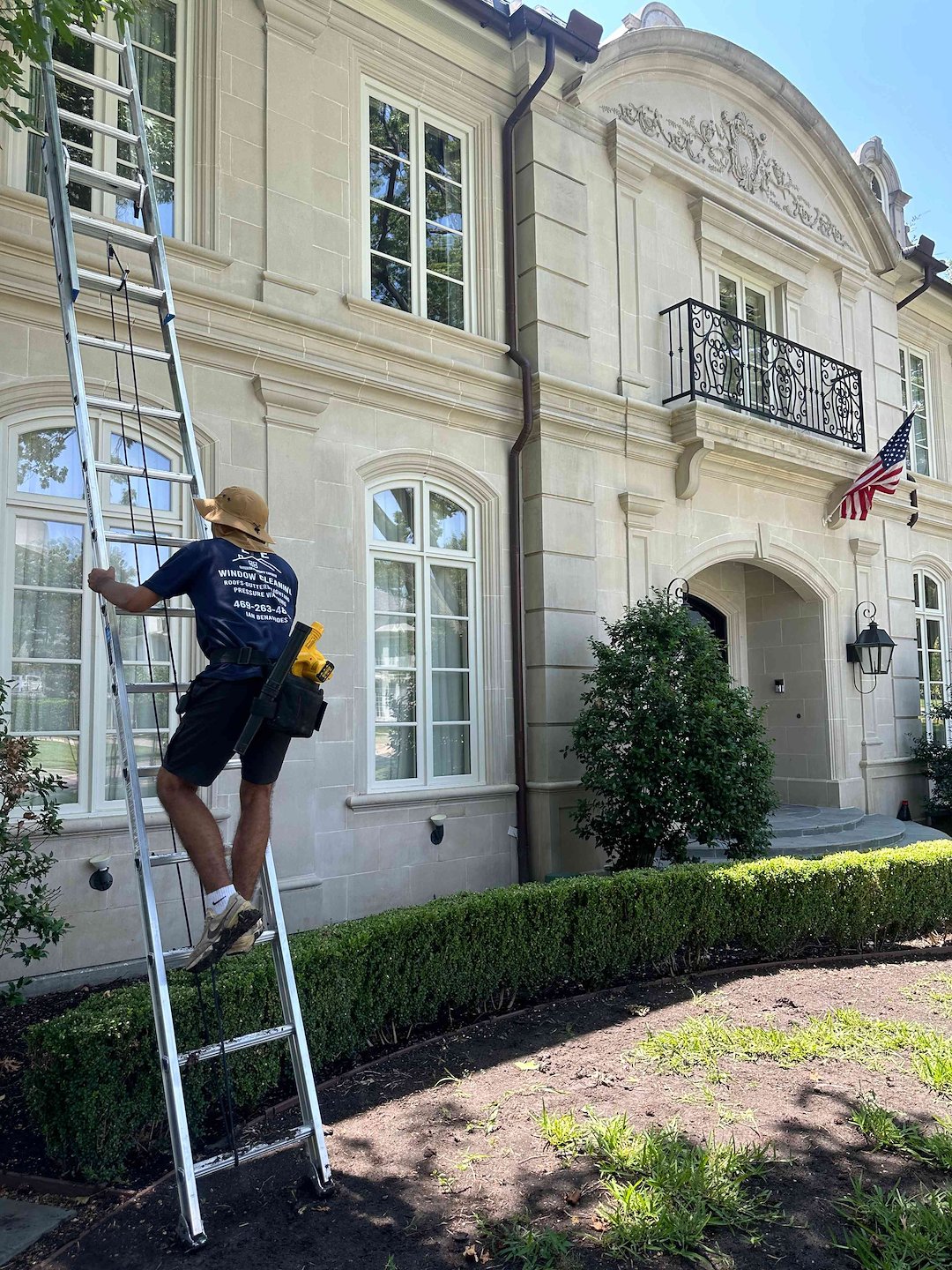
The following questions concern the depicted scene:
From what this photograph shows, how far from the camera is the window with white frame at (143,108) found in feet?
22.5

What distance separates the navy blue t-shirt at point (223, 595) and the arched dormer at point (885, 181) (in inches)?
554

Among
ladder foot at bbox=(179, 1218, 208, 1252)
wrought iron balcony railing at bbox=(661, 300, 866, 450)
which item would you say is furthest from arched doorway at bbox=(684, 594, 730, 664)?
ladder foot at bbox=(179, 1218, 208, 1252)

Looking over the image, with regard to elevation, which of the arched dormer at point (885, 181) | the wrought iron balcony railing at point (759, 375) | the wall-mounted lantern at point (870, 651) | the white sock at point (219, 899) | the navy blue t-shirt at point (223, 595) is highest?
the arched dormer at point (885, 181)

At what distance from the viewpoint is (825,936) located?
24.0ft

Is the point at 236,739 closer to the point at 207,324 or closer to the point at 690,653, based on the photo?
the point at 207,324

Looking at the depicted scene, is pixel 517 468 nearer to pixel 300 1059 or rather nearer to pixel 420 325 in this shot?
pixel 420 325

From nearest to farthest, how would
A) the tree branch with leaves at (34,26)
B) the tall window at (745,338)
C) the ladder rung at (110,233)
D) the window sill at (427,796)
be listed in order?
the tree branch with leaves at (34,26) → the ladder rung at (110,233) → the window sill at (427,796) → the tall window at (745,338)

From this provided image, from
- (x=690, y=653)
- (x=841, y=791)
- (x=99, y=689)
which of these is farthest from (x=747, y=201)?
(x=99, y=689)

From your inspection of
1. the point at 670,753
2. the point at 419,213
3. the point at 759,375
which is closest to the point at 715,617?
the point at 759,375

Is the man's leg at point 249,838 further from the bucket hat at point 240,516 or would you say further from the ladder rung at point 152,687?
the bucket hat at point 240,516

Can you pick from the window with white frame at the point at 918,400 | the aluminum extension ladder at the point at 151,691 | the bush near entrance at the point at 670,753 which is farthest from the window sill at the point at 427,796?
the window with white frame at the point at 918,400

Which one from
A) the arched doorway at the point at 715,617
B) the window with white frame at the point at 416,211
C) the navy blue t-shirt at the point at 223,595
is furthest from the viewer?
the arched doorway at the point at 715,617

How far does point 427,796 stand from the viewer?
8.16 metres

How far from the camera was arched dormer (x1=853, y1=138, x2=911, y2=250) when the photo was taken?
14336mm
